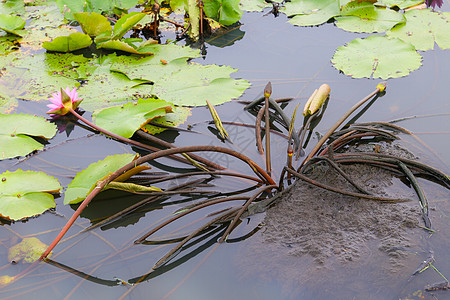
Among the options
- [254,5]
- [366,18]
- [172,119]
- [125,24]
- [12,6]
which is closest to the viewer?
[172,119]

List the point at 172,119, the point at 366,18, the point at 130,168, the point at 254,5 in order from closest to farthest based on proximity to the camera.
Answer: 1. the point at 130,168
2. the point at 172,119
3. the point at 366,18
4. the point at 254,5

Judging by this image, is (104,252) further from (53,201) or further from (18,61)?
(18,61)

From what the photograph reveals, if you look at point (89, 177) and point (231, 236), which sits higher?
point (89, 177)

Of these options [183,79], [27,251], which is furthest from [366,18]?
[27,251]

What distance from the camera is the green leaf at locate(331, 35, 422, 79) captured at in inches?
119

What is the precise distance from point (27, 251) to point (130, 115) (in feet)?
3.37

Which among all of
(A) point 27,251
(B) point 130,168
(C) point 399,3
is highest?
(C) point 399,3

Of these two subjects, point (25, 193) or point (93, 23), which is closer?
point (25, 193)

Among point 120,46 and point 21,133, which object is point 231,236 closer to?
point 21,133

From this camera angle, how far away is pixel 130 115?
2592 mm

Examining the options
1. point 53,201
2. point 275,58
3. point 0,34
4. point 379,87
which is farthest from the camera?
point 0,34

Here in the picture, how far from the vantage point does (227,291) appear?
173cm

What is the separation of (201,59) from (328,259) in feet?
7.30

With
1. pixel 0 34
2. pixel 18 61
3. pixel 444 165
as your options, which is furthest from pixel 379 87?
pixel 0 34
